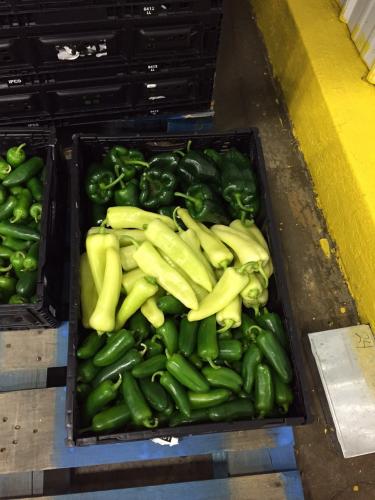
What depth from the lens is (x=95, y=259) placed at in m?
2.10

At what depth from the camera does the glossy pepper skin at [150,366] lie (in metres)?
1.92

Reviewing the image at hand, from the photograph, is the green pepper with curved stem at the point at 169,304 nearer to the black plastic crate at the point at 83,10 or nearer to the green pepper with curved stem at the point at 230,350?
the green pepper with curved stem at the point at 230,350

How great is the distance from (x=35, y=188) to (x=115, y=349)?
1.02 metres

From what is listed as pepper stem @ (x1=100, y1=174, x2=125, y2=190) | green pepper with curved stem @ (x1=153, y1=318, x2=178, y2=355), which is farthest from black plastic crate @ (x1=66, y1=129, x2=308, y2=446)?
green pepper with curved stem @ (x1=153, y1=318, x2=178, y2=355)

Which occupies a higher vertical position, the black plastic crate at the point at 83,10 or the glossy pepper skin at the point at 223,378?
the black plastic crate at the point at 83,10

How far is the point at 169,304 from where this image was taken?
205 centimetres

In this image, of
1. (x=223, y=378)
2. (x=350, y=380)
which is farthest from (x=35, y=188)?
(x=350, y=380)

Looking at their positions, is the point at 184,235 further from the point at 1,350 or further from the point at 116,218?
the point at 1,350

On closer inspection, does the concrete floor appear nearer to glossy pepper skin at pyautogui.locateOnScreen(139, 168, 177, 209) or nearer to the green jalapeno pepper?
the green jalapeno pepper

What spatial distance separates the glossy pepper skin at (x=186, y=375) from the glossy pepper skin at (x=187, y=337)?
0.19 feet

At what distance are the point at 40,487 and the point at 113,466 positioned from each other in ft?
1.28

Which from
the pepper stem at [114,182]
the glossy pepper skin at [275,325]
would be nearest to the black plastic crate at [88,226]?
the glossy pepper skin at [275,325]

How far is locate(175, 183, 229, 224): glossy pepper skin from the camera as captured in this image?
2.26 metres

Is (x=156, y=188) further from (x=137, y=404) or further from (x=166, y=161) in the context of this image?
(x=137, y=404)
